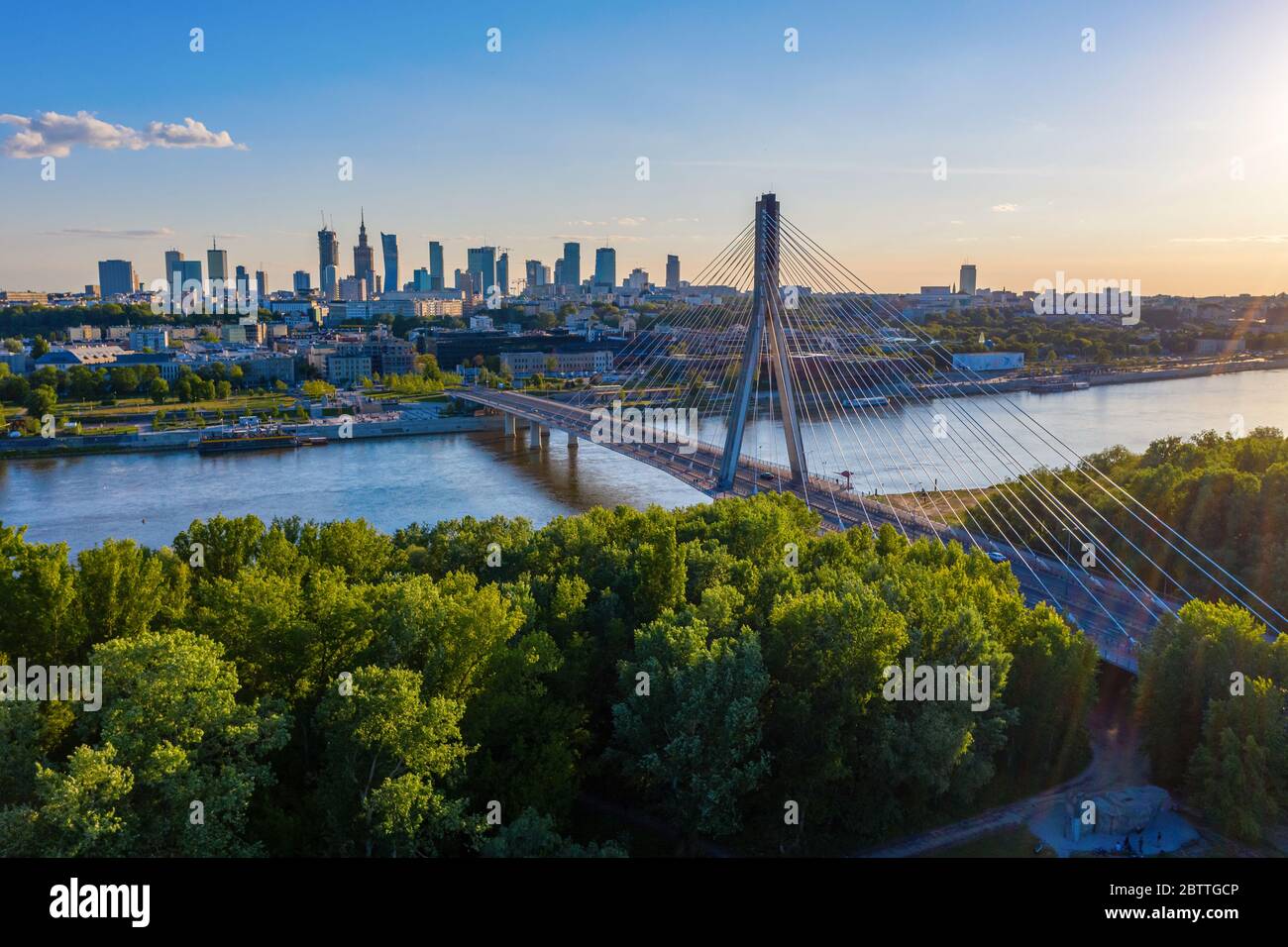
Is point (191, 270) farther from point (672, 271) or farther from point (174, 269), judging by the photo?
point (672, 271)

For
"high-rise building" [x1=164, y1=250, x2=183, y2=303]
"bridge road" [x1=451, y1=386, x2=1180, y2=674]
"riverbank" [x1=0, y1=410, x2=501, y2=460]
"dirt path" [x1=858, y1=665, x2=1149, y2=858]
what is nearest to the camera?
"dirt path" [x1=858, y1=665, x2=1149, y2=858]

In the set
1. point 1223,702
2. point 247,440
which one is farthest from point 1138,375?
point 1223,702

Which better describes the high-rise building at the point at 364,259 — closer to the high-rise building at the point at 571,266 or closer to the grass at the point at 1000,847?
the high-rise building at the point at 571,266

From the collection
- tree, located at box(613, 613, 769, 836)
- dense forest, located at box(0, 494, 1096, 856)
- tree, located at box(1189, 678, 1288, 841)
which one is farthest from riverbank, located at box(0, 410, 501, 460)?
tree, located at box(1189, 678, 1288, 841)

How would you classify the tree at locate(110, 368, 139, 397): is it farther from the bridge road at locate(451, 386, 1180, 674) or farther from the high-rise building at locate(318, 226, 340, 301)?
the high-rise building at locate(318, 226, 340, 301)

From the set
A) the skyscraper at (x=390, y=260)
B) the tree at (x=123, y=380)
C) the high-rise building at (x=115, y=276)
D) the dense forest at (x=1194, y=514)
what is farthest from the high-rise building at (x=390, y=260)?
the dense forest at (x=1194, y=514)
